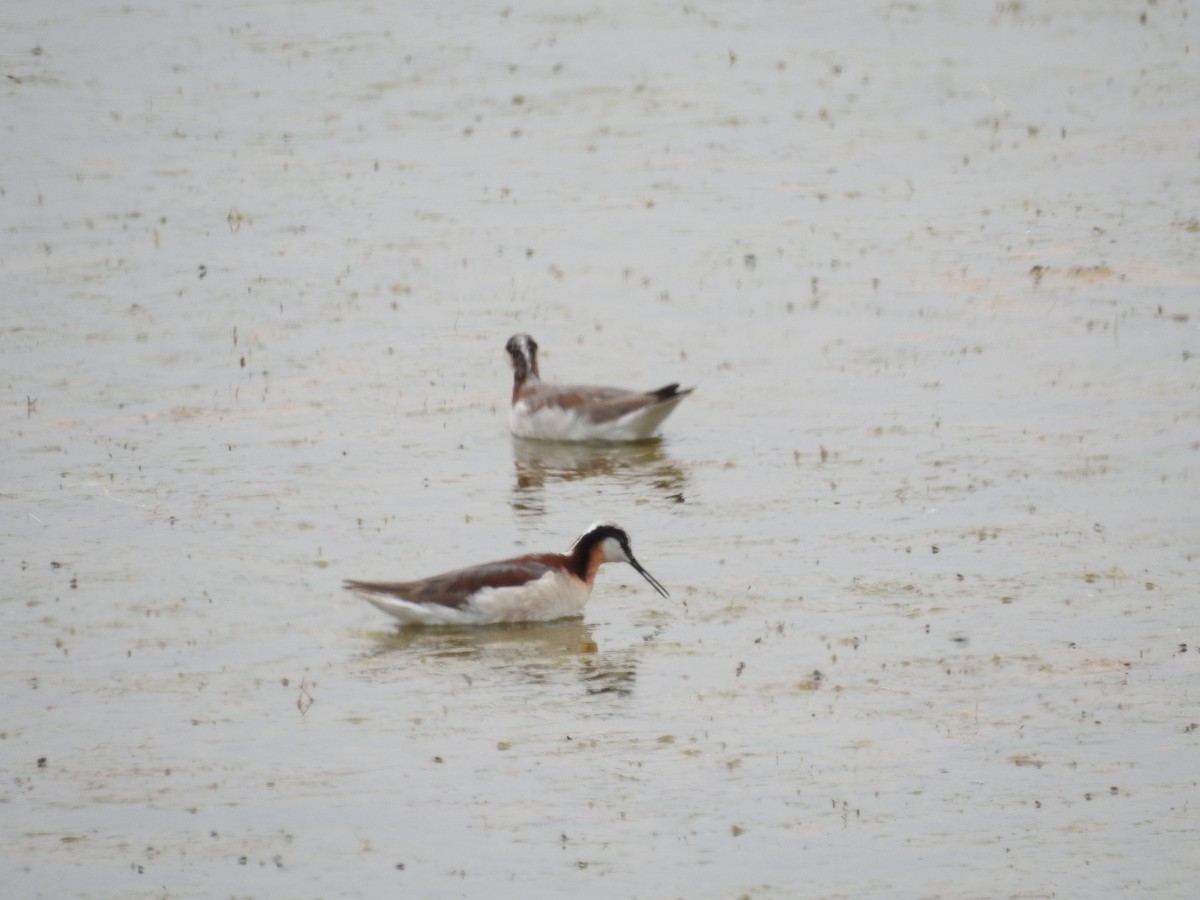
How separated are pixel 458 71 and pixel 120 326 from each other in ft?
36.6

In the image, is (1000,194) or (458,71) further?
(458,71)

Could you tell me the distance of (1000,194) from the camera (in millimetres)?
25344

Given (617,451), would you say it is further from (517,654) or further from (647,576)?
(517,654)

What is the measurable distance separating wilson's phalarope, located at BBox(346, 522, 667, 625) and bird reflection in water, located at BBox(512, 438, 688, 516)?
7.80 ft

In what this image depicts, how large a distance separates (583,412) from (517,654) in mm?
5300

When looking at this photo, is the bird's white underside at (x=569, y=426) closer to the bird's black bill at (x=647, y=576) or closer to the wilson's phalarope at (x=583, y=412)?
the wilson's phalarope at (x=583, y=412)

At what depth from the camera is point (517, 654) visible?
45.3ft

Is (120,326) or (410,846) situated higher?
(120,326)

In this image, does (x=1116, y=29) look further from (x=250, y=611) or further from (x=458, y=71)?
(x=250, y=611)

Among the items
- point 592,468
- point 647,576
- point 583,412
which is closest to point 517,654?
point 647,576

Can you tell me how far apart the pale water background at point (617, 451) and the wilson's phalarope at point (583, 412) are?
0.89 ft

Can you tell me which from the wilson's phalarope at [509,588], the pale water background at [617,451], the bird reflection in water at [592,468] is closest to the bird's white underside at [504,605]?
the wilson's phalarope at [509,588]

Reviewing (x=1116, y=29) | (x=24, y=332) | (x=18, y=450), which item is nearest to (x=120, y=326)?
(x=24, y=332)

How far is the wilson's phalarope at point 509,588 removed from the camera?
46.0 feet
